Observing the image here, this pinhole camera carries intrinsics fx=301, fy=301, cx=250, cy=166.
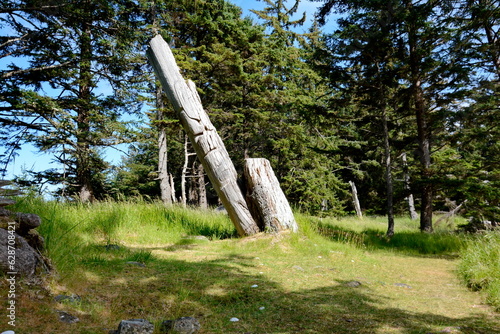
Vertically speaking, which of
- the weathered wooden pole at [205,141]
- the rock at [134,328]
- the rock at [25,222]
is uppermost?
the weathered wooden pole at [205,141]

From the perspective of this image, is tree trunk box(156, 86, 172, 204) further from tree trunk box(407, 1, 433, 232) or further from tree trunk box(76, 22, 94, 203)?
tree trunk box(407, 1, 433, 232)

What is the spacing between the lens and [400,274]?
198 inches

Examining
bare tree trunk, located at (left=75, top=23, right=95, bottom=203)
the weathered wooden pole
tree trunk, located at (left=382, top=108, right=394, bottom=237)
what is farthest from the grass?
bare tree trunk, located at (left=75, top=23, right=95, bottom=203)

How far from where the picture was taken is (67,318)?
7.66 ft

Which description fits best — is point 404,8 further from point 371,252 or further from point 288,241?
point 288,241

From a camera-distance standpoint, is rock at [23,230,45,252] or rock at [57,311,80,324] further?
rock at [23,230,45,252]

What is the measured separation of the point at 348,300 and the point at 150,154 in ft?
78.6

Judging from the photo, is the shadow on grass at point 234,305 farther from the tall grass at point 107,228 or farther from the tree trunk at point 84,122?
the tree trunk at point 84,122

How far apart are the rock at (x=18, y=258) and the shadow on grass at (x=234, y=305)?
0.48 meters

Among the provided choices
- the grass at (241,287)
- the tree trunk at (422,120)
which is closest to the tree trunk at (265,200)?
the grass at (241,287)

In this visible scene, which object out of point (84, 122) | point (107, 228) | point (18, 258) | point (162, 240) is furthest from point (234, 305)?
point (84, 122)

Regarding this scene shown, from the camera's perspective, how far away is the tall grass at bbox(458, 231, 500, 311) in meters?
3.64

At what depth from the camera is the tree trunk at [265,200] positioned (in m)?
6.45

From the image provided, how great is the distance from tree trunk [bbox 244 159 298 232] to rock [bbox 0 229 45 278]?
14.1 ft
